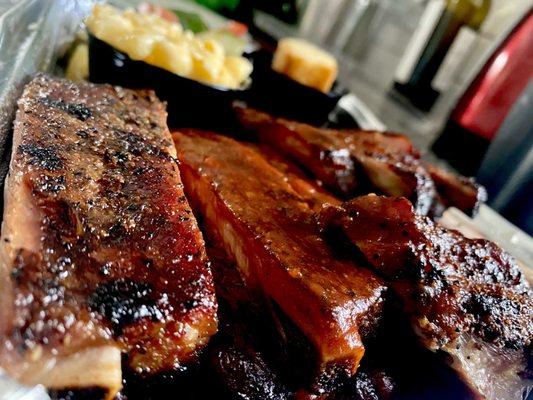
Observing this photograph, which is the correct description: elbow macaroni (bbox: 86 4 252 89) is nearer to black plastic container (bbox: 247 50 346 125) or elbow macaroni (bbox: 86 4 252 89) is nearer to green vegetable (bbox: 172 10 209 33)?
black plastic container (bbox: 247 50 346 125)

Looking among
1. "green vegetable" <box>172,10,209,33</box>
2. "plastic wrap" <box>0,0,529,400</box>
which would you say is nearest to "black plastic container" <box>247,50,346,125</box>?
"green vegetable" <box>172,10,209,33</box>

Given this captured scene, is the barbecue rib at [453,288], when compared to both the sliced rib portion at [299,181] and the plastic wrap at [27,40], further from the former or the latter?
the plastic wrap at [27,40]

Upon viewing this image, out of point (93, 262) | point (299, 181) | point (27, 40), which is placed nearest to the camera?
point (93, 262)

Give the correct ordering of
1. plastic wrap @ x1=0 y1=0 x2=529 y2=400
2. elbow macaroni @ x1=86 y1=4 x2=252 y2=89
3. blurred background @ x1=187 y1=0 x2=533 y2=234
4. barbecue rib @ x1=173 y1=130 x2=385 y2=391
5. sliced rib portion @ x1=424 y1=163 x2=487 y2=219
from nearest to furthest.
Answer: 1. barbecue rib @ x1=173 y1=130 x2=385 y2=391
2. plastic wrap @ x1=0 y1=0 x2=529 y2=400
3. elbow macaroni @ x1=86 y1=4 x2=252 y2=89
4. sliced rib portion @ x1=424 y1=163 x2=487 y2=219
5. blurred background @ x1=187 y1=0 x2=533 y2=234

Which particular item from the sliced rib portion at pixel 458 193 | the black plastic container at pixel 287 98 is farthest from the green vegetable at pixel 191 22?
the sliced rib portion at pixel 458 193

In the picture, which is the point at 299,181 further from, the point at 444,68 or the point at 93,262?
Result: the point at 444,68

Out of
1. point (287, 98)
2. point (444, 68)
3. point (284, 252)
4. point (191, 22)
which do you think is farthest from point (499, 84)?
point (284, 252)
